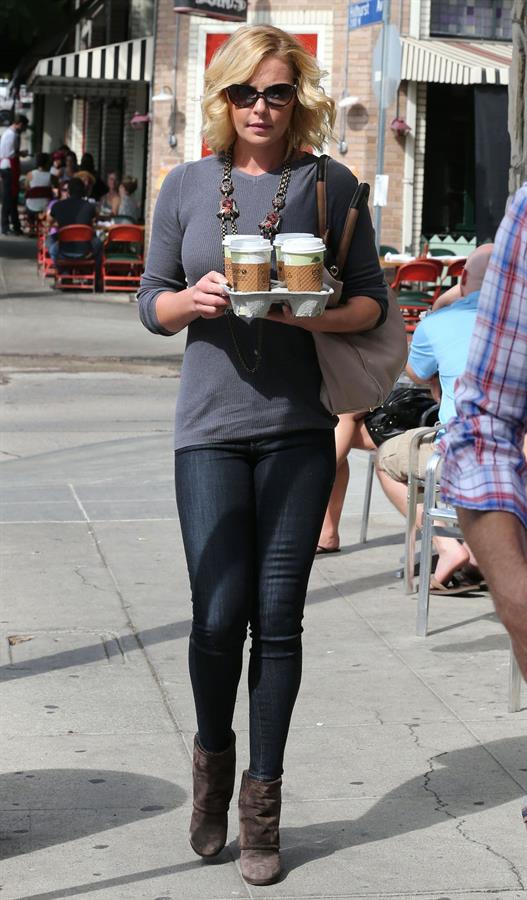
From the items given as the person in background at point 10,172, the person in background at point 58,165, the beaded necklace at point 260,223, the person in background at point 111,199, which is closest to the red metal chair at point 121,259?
the person in background at point 111,199

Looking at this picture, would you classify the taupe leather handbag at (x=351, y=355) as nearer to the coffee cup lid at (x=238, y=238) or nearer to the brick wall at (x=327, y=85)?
the coffee cup lid at (x=238, y=238)

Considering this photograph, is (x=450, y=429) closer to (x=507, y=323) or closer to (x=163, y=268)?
(x=507, y=323)

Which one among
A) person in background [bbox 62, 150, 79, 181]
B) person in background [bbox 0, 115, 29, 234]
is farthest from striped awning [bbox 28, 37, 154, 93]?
person in background [bbox 0, 115, 29, 234]

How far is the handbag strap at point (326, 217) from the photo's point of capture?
3.63 meters

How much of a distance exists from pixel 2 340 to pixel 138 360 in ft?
6.33

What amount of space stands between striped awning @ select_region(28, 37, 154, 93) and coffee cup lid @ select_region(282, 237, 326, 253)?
22.0 metres

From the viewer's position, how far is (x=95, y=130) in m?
37.4

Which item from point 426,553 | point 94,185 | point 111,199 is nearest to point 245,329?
point 426,553

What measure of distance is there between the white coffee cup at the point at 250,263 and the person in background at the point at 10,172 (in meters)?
28.9

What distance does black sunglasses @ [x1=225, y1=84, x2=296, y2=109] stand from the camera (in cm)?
360

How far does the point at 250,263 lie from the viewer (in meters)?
3.30

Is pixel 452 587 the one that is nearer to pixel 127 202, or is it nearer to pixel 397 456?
pixel 397 456

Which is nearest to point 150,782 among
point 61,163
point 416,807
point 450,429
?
point 416,807

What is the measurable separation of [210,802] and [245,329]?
3.85 feet
